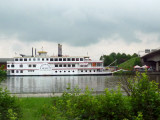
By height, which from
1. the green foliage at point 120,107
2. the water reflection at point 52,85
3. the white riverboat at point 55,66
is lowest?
the water reflection at point 52,85

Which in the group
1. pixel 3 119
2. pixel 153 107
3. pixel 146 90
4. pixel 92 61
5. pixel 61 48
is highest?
pixel 61 48

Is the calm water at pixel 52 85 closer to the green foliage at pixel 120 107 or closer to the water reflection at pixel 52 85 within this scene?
the water reflection at pixel 52 85

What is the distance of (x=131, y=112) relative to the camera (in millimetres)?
4926

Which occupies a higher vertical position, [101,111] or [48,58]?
[48,58]

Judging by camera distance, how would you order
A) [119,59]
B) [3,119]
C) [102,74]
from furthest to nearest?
[119,59], [102,74], [3,119]

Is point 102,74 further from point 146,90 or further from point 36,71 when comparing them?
point 146,90

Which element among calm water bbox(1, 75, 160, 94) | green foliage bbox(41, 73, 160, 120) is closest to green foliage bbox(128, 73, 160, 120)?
green foliage bbox(41, 73, 160, 120)

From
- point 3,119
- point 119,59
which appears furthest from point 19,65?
point 119,59

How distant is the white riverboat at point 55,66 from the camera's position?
52.9m

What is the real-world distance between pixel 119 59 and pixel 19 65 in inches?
2468

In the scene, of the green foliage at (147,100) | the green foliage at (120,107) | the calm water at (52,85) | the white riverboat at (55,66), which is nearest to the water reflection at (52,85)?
the calm water at (52,85)

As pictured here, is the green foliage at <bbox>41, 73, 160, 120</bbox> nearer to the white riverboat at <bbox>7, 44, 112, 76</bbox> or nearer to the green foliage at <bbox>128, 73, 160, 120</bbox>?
the green foliage at <bbox>128, 73, 160, 120</bbox>

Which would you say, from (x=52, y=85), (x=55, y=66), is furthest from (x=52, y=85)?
(x=55, y=66)

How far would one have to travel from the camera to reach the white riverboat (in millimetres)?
52938
